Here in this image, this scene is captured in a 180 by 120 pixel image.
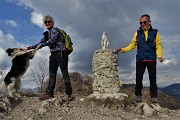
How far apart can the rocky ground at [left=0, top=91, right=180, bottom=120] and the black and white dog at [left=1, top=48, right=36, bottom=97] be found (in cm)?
36

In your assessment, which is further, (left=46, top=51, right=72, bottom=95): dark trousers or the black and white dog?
the black and white dog

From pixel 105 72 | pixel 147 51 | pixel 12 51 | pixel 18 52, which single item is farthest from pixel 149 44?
pixel 12 51

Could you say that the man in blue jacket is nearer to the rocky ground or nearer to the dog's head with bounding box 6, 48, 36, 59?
the dog's head with bounding box 6, 48, 36, 59

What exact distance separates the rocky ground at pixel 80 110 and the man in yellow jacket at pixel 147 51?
0.57 metres

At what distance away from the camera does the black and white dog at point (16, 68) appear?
7957mm

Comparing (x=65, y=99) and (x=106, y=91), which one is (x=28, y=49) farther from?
(x=106, y=91)

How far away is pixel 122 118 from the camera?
7.18m

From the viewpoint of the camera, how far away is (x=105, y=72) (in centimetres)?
911

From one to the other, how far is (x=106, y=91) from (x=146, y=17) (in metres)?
2.62

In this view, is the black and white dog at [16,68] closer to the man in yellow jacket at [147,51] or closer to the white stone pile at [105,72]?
the white stone pile at [105,72]

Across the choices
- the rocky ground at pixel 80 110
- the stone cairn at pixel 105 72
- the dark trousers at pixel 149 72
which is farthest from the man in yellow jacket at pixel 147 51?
the stone cairn at pixel 105 72

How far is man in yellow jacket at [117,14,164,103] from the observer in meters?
7.77

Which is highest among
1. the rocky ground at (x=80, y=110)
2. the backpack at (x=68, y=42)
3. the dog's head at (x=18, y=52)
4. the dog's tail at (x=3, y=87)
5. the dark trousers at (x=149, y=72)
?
the backpack at (x=68, y=42)

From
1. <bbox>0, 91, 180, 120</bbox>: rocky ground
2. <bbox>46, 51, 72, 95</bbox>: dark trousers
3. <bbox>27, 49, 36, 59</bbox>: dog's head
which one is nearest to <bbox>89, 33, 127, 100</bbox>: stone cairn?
<bbox>0, 91, 180, 120</bbox>: rocky ground
